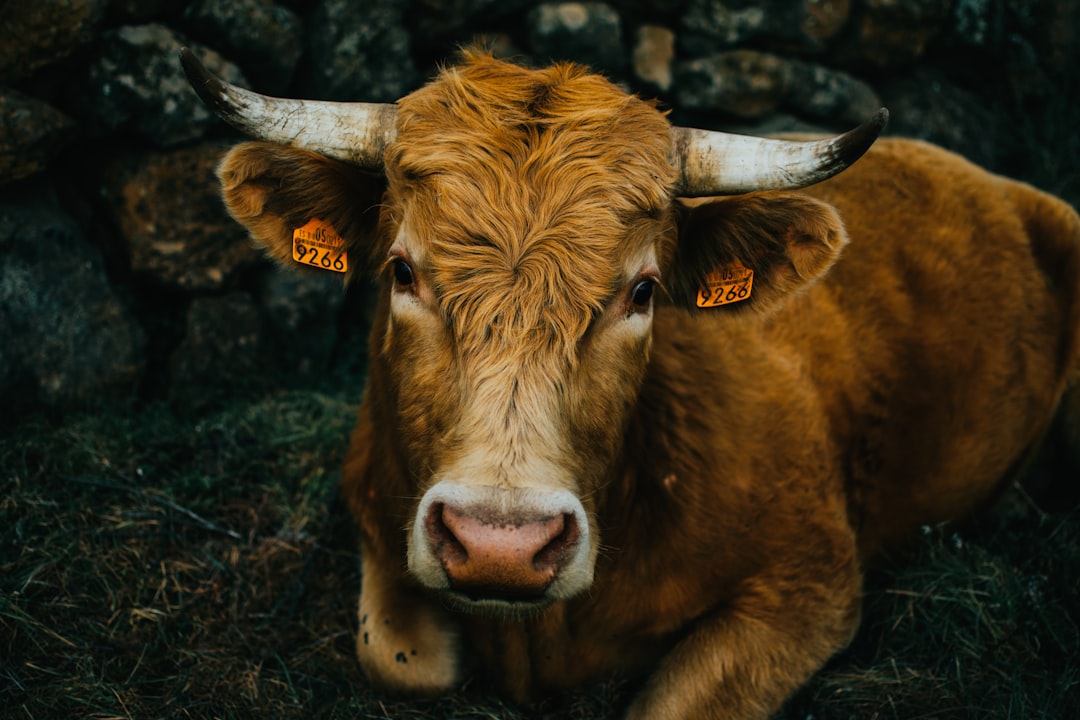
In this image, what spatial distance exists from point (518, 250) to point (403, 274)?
371mm

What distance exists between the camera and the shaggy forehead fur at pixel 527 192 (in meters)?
2.31

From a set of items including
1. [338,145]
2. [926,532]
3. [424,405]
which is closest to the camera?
[424,405]

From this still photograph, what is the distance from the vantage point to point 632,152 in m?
2.56

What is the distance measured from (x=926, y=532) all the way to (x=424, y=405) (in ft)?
7.49

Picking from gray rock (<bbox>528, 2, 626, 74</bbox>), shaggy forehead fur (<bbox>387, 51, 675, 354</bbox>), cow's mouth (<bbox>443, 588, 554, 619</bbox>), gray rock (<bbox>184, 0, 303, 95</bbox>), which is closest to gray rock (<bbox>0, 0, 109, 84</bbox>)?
gray rock (<bbox>184, 0, 303, 95</bbox>)

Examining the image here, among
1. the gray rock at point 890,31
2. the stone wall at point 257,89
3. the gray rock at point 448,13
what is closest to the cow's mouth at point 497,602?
the stone wall at point 257,89

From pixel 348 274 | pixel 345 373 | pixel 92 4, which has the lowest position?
pixel 345 373

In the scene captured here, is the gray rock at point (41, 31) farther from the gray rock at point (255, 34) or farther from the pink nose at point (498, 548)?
the pink nose at point (498, 548)

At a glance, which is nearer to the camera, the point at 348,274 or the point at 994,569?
the point at 348,274

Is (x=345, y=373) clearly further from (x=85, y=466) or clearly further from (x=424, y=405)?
(x=424, y=405)

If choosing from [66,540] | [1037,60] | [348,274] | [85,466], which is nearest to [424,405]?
[348,274]

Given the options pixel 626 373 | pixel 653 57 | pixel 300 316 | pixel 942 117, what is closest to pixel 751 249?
pixel 626 373

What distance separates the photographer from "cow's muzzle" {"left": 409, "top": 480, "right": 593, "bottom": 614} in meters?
1.96

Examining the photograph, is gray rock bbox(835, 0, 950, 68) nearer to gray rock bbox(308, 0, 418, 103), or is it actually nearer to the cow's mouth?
gray rock bbox(308, 0, 418, 103)
